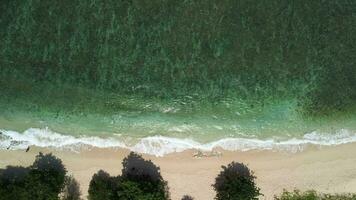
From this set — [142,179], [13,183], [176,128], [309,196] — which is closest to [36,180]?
[13,183]

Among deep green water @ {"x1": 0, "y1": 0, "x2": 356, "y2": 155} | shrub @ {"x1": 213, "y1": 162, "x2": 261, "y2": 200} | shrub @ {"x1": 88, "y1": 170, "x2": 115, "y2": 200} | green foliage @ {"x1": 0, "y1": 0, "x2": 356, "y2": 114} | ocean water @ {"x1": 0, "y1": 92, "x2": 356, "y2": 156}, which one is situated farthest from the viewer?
green foliage @ {"x1": 0, "y1": 0, "x2": 356, "y2": 114}

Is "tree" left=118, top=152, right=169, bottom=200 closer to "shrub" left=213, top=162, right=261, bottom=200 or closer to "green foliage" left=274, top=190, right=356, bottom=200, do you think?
"shrub" left=213, top=162, right=261, bottom=200

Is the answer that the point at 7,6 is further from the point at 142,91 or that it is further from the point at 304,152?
the point at 304,152

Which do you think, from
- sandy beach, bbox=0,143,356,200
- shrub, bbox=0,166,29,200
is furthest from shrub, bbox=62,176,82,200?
shrub, bbox=0,166,29,200

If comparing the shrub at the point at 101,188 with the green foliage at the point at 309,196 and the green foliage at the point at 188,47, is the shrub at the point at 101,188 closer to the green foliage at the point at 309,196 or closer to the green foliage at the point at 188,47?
the green foliage at the point at 188,47

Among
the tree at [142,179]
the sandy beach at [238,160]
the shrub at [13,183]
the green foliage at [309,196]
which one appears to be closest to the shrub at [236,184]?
the sandy beach at [238,160]

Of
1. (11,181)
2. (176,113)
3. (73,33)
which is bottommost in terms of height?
(11,181)

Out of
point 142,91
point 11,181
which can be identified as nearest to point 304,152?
point 142,91
